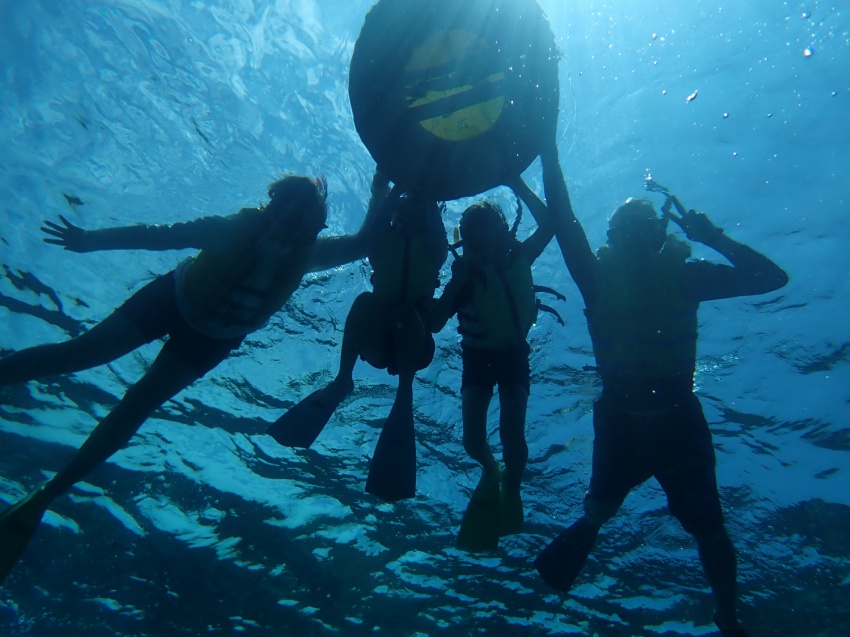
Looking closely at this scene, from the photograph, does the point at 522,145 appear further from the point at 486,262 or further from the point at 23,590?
the point at 23,590

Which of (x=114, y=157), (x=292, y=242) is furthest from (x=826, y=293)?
(x=114, y=157)

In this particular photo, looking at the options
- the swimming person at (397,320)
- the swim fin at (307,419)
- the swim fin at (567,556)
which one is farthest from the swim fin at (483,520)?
the swim fin at (307,419)

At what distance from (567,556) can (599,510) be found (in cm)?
57

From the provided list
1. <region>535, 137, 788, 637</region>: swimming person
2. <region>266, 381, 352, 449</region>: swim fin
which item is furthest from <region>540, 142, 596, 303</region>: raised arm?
<region>266, 381, 352, 449</region>: swim fin

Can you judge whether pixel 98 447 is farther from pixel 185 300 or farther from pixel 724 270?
pixel 724 270

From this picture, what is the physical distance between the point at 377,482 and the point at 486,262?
7.93 ft

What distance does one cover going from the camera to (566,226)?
17.3 ft

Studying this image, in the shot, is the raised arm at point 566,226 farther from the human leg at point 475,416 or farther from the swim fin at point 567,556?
the swim fin at point 567,556

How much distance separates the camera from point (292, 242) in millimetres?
4938

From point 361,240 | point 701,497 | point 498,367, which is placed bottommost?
point 701,497

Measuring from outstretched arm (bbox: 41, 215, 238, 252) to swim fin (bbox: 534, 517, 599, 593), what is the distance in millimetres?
4528

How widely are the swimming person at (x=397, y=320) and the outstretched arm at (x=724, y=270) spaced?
2.43 metres

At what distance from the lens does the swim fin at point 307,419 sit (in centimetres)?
455

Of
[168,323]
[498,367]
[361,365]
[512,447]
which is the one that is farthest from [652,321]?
[361,365]
